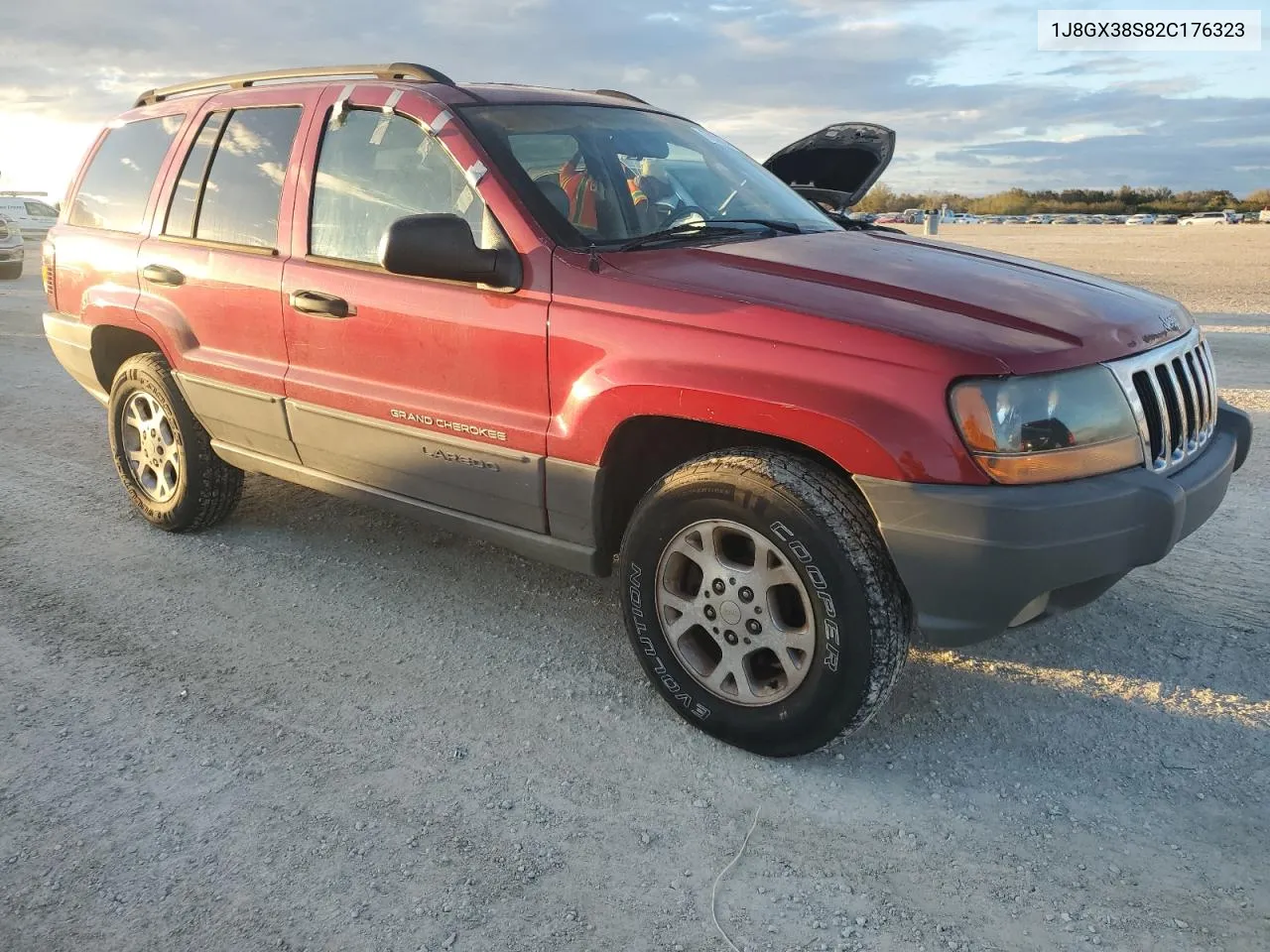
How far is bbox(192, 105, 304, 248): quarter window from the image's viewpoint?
153 inches

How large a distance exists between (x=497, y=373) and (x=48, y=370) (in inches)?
282

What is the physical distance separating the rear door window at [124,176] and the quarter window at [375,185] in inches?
49.8

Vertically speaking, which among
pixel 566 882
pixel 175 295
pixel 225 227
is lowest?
pixel 566 882

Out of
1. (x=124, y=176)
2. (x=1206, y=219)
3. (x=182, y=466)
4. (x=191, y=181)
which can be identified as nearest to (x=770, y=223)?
(x=191, y=181)

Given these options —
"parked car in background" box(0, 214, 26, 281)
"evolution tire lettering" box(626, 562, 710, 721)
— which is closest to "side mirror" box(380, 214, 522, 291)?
"evolution tire lettering" box(626, 562, 710, 721)

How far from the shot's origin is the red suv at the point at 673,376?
2510mm

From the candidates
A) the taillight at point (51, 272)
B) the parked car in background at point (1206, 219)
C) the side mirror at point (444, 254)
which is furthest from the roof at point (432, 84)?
the parked car in background at point (1206, 219)

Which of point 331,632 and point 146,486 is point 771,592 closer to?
point 331,632

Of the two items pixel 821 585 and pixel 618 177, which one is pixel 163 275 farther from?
pixel 821 585

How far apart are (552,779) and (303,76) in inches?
117

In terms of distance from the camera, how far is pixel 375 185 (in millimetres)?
3566

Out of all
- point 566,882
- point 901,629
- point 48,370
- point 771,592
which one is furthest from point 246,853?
point 48,370

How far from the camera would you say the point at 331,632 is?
3.72 m

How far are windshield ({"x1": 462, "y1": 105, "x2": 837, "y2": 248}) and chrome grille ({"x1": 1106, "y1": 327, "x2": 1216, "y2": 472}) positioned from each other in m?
1.30
